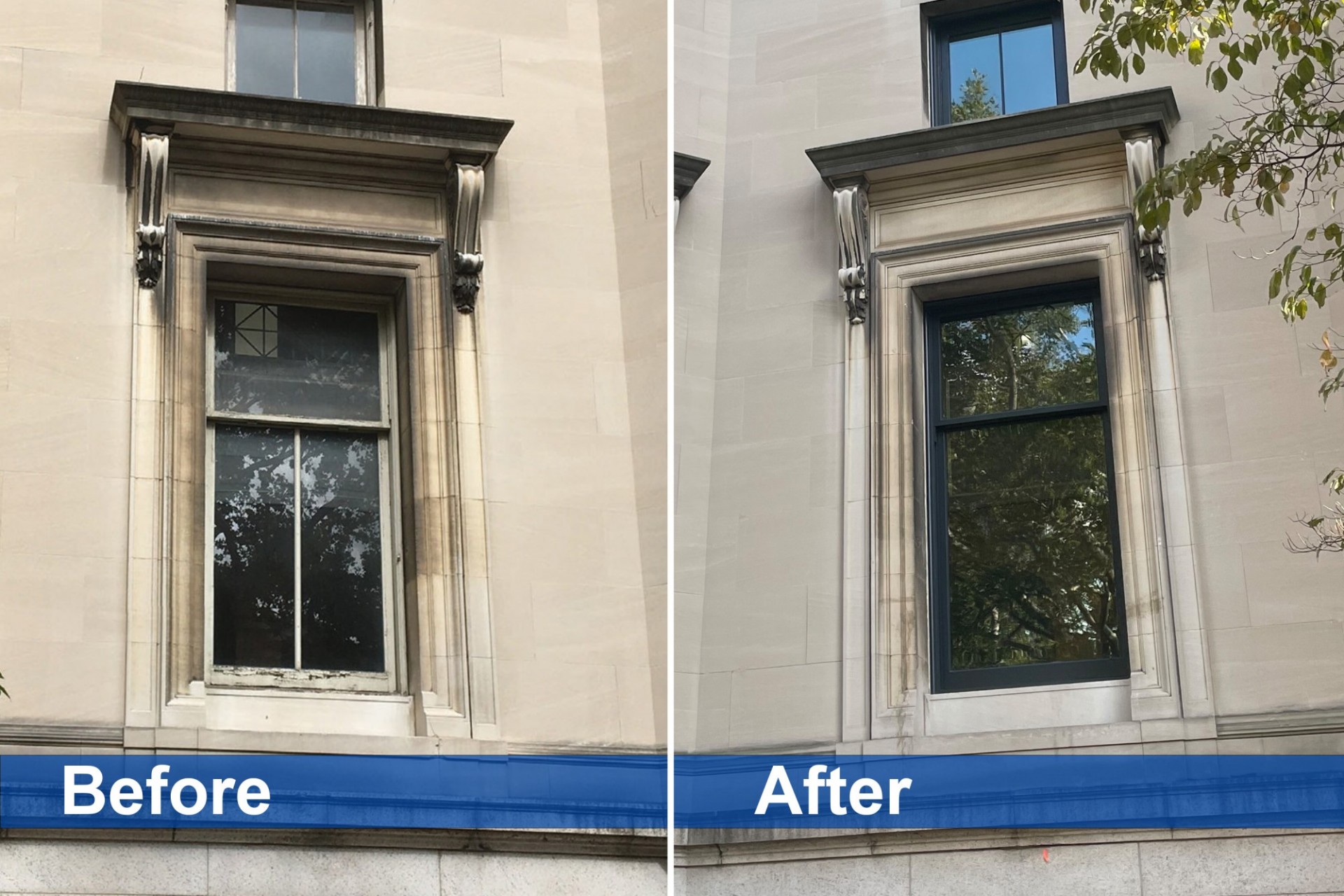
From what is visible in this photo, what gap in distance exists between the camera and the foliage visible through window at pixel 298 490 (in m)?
11.9

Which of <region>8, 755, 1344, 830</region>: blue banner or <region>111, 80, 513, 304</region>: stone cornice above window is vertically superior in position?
<region>111, 80, 513, 304</region>: stone cornice above window

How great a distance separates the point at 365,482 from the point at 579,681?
2.02 meters

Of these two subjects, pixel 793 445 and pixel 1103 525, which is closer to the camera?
pixel 1103 525

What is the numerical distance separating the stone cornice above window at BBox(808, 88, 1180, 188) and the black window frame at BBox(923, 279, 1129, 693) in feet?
3.49

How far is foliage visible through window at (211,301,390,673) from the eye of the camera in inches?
468

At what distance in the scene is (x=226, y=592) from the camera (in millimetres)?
11844

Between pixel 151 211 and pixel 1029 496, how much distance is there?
20.5 ft

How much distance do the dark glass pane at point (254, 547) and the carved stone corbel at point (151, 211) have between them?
1137 mm

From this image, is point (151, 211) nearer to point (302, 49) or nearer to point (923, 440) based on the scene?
point (302, 49)

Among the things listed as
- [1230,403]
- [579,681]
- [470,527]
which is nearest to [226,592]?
[470,527]

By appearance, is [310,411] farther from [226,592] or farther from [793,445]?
[793,445]

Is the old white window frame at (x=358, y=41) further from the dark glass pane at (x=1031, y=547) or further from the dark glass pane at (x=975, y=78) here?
the dark glass pane at (x=1031, y=547)

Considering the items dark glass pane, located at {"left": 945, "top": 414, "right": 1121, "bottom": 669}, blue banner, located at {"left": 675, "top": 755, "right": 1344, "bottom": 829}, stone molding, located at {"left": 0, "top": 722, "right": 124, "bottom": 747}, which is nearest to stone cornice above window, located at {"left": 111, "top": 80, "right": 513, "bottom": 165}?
stone molding, located at {"left": 0, "top": 722, "right": 124, "bottom": 747}

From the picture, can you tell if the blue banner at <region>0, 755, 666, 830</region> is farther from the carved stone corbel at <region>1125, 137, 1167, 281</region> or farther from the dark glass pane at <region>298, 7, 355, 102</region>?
the dark glass pane at <region>298, 7, 355, 102</region>
